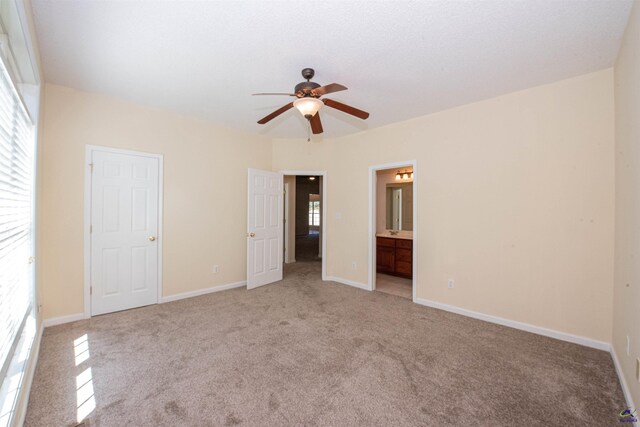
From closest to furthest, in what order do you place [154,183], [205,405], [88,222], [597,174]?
[205,405]
[597,174]
[88,222]
[154,183]

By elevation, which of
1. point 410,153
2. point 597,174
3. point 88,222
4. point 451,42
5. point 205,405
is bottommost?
point 205,405

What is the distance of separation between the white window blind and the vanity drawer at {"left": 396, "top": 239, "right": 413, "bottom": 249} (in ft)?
15.0

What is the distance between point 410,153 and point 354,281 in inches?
87.0

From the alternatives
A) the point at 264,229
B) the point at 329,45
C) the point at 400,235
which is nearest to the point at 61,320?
the point at 264,229

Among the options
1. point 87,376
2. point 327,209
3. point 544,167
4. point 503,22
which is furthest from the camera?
point 327,209

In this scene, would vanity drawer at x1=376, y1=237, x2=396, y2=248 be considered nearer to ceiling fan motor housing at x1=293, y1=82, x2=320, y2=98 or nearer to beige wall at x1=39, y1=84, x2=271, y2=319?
beige wall at x1=39, y1=84, x2=271, y2=319

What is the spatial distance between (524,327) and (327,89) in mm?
3116

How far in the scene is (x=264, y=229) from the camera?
4508 mm

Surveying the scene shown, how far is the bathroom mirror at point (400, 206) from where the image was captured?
208 inches

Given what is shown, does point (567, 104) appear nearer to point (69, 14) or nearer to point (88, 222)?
point (69, 14)

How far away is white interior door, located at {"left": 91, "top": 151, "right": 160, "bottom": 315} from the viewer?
3121 mm

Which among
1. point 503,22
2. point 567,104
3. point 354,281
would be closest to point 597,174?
point 567,104

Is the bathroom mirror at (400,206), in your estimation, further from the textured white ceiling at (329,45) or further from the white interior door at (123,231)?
the white interior door at (123,231)

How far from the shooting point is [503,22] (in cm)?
186
